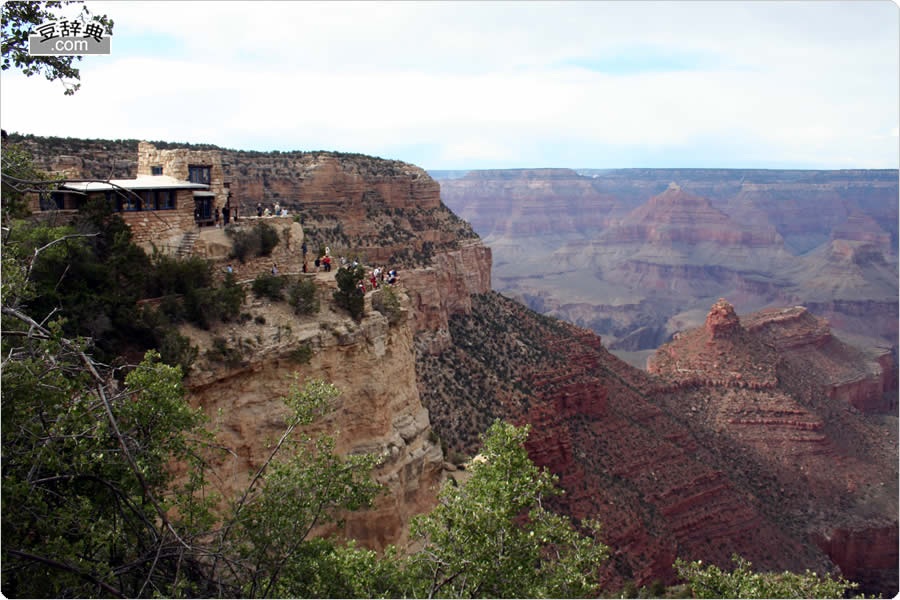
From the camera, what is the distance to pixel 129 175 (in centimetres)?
3272

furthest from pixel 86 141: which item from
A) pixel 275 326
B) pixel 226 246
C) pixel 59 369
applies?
pixel 59 369

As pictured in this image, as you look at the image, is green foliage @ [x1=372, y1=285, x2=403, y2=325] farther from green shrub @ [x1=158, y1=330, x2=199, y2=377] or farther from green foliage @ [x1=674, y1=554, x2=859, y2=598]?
green foliage @ [x1=674, y1=554, x2=859, y2=598]

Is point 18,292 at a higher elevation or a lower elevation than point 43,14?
lower

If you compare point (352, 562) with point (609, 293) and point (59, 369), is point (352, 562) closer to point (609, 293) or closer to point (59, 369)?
point (59, 369)

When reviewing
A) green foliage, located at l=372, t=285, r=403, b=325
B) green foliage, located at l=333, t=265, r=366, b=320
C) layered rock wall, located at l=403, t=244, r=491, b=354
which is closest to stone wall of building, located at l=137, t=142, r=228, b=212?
green foliage, located at l=333, t=265, r=366, b=320

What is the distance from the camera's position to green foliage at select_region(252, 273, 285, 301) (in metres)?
16.7

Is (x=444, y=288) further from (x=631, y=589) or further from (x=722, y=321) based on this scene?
(x=722, y=321)

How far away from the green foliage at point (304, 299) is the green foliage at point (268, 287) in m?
0.35

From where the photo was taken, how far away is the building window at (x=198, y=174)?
19.2 meters

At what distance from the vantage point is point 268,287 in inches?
656

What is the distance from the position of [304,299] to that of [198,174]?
5796 millimetres

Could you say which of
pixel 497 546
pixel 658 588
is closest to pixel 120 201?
pixel 497 546

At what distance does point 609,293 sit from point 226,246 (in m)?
150

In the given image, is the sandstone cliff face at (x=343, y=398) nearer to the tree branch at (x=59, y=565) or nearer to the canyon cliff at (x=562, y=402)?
the canyon cliff at (x=562, y=402)
